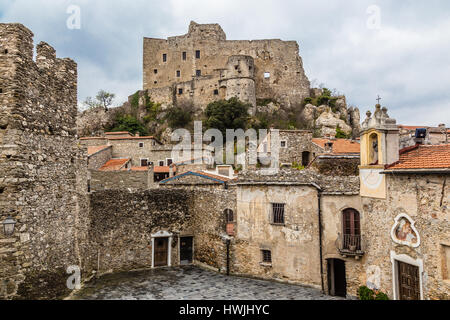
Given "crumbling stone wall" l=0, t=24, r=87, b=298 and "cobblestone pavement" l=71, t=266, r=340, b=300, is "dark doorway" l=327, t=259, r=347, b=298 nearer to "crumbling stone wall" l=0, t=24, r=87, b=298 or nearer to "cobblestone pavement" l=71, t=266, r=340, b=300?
"cobblestone pavement" l=71, t=266, r=340, b=300

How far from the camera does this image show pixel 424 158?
9406 millimetres

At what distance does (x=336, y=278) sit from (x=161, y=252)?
28.2ft

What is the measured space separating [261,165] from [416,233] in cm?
1747

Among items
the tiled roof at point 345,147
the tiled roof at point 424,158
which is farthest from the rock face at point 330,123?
the tiled roof at point 424,158

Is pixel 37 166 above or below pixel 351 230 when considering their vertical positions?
above

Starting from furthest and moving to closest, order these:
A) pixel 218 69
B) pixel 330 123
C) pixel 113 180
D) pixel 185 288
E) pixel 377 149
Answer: pixel 218 69, pixel 330 123, pixel 113 180, pixel 185 288, pixel 377 149

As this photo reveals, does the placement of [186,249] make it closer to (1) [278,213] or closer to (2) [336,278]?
(1) [278,213]

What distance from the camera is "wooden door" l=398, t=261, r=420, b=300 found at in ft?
30.5

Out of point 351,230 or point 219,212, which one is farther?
point 219,212

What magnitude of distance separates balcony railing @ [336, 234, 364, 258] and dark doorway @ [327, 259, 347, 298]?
3.84ft

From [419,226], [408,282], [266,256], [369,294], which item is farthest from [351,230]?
[266,256]

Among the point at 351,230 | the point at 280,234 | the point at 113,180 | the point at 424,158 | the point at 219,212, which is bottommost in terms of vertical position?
the point at 280,234

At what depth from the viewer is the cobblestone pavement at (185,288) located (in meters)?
11.7

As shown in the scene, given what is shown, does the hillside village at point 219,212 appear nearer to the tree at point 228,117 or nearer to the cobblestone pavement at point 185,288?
the cobblestone pavement at point 185,288
